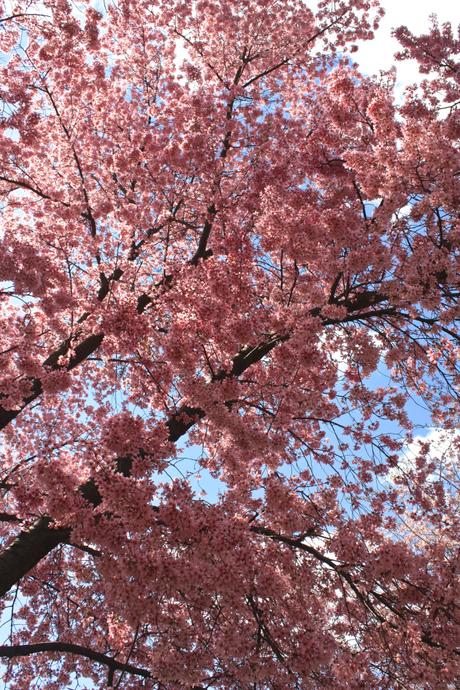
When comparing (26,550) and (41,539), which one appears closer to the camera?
(26,550)

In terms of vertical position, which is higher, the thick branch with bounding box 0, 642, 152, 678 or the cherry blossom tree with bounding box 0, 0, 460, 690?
the cherry blossom tree with bounding box 0, 0, 460, 690

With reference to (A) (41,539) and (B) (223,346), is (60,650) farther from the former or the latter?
(B) (223,346)

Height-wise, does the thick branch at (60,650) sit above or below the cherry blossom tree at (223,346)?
below

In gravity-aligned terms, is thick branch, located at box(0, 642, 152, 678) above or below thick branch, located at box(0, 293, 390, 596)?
below

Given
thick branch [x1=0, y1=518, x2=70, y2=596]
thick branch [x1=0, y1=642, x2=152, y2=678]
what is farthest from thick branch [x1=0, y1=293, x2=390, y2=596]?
thick branch [x1=0, y1=642, x2=152, y2=678]

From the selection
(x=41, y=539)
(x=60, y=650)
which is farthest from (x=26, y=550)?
(x=60, y=650)

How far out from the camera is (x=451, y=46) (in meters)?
10.5

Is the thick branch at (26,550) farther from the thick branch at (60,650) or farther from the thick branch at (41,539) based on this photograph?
the thick branch at (60,650)

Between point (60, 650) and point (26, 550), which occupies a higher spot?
point (26, 550)

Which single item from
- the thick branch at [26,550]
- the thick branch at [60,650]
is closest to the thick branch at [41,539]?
the thick branch at [26,550]

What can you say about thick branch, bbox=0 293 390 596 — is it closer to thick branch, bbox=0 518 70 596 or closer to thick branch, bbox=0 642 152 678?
thick branch, bbox=0 518 70 596

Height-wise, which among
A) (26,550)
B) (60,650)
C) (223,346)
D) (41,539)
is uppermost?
(223,346)

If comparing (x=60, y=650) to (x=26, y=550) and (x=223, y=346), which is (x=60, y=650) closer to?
(x=26, y=550)

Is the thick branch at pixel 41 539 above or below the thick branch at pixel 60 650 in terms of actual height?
above
